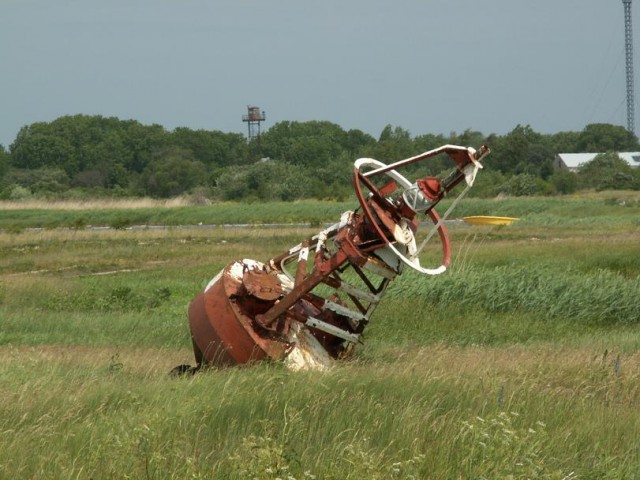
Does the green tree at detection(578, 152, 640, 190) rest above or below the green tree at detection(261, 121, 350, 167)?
below

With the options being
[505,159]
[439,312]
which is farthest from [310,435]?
[505,159]

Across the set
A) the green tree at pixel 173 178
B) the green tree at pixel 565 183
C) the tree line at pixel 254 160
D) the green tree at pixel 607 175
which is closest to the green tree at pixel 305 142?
the tree line at pixel 254 160

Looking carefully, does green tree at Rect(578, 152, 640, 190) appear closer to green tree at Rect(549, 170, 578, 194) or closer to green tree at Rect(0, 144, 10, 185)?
green tree at Rect(549, 170, 578, 194)

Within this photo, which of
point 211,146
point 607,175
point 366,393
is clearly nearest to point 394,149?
point 607,175

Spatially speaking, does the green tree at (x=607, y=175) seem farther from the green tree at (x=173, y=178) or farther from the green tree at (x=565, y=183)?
the green tree at (x=173, y=178)

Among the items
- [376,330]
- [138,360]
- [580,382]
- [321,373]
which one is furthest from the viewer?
[376,330]

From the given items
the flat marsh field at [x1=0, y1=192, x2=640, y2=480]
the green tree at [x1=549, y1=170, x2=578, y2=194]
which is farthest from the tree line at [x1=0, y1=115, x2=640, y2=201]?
the flat marsh field at [x1=0, y1=192, x2=640, y2=480]

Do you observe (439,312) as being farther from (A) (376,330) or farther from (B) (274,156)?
(B) (274,156)

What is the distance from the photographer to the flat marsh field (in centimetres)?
704

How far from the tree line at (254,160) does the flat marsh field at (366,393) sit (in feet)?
206

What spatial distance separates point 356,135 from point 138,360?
412ft

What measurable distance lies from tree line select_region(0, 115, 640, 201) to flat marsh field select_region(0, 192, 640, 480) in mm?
62933

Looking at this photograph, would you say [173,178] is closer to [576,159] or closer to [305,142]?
[305,142]

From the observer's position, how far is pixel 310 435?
7.76 m
